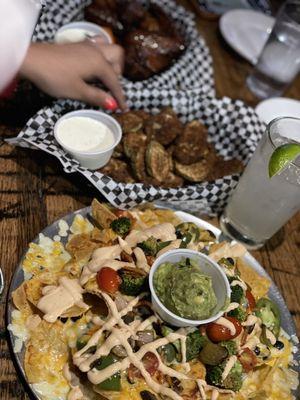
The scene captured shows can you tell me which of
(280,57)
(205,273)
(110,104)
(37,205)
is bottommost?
(37,205)

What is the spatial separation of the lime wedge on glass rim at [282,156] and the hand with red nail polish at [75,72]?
92cm

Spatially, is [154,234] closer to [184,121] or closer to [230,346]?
[230,346]

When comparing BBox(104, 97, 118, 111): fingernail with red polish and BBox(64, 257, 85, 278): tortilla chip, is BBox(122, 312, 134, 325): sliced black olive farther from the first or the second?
BBox(104, 97, 118, 111): fingernail with red polish

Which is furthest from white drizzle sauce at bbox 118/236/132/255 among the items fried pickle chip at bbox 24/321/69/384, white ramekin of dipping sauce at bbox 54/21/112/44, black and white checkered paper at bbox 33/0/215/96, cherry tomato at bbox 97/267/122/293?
white ramekin of dipping sauce at bbox 54/21/112/44

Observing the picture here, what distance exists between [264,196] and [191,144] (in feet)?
1.60

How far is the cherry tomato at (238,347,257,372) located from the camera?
5.24ft

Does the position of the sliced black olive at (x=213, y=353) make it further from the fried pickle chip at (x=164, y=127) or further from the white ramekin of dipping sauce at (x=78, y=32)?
the white ramekin of dipping sauce at (x=78, y=32)

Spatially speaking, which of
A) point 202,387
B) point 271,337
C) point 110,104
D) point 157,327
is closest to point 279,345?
point 271,337

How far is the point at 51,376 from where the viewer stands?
1434 mm

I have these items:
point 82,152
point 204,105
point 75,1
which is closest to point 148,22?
point 75,1

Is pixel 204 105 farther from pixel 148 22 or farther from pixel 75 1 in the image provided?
pixel 75 1

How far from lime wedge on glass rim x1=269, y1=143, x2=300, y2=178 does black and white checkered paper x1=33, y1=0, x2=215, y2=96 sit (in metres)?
0.98

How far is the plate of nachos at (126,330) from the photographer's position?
144cm

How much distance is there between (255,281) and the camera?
6.08 feet
